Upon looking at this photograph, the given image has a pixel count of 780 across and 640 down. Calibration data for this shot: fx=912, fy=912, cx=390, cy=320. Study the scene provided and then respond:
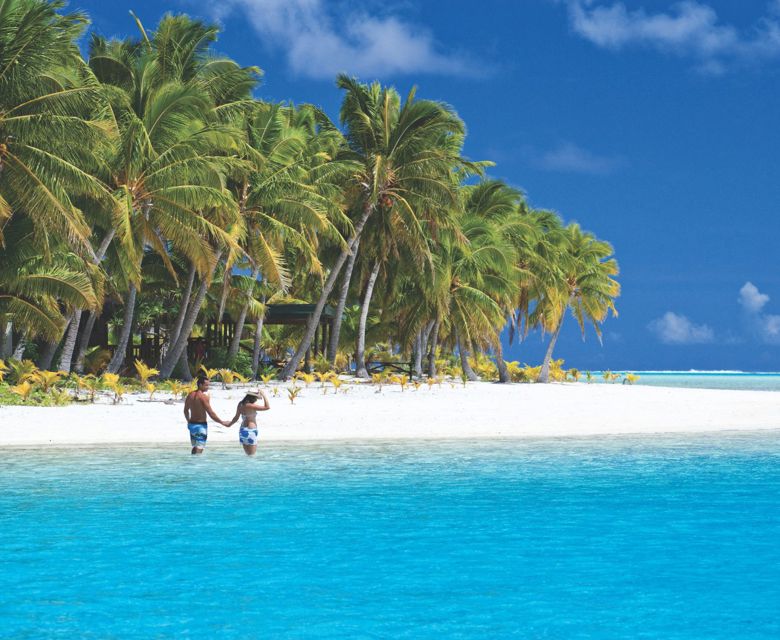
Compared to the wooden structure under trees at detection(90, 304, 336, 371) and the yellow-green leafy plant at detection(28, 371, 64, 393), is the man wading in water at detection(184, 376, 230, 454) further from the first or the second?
the wooden structure under trees at detection(90, 304, 336, 371)

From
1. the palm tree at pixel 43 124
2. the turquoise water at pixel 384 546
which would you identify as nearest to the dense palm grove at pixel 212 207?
the palm tree at pixel 43 124

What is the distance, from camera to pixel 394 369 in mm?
38062

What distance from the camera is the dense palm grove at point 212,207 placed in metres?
19.6

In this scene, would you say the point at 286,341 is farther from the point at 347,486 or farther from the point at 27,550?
the point at 27,550

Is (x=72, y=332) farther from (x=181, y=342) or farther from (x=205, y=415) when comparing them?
(x=205, y=415)

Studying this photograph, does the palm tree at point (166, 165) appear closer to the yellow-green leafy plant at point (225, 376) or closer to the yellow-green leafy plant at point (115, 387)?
the yellow-green leafy plant at point (225, 376)

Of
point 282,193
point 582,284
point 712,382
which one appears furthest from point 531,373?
point 712,382

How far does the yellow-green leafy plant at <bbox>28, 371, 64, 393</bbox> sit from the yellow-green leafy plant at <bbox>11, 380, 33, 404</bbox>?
0.40 meters

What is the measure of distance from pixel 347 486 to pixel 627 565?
477cm

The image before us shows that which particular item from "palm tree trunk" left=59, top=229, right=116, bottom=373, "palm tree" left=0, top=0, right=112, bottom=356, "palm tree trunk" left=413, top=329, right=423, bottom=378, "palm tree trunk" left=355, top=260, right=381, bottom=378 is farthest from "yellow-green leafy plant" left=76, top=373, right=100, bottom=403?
"palm tree trunk" left=413, top=329, right=423, bottom=378

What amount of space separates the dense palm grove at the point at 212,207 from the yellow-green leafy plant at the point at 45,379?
1.43m

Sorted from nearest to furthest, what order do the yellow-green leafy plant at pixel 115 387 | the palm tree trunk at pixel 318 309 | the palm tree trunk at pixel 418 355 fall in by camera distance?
1. the yellow-green leafy plant at pixel 115 387
2. the palm tree trunk at pixel 318 309
3. the palm tree trunk at pixel 418 355

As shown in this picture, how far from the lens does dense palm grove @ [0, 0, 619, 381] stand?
19.6 metres

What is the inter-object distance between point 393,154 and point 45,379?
15.0m
